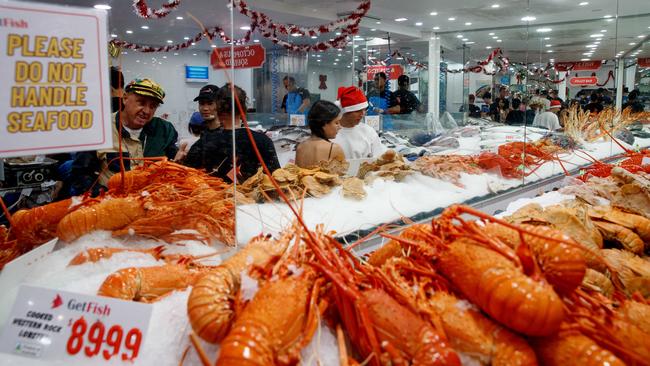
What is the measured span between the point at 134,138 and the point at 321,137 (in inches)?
63.1

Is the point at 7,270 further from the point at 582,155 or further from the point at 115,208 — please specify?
the point at 582,155

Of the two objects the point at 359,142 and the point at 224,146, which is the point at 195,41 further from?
the point at 359,142

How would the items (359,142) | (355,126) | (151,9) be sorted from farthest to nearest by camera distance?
(355,126) → (359,142) → (151,9)

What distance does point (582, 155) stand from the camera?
4590mm

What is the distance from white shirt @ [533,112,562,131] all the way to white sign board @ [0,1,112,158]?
3980mm

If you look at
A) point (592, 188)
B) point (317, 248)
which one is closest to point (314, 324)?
point (317, 248)

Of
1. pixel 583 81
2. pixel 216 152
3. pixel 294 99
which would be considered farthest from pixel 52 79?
pixel 583 81

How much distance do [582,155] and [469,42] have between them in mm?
1623

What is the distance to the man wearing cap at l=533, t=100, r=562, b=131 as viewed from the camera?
4438 mm

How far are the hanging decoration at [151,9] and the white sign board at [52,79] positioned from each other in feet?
0.48

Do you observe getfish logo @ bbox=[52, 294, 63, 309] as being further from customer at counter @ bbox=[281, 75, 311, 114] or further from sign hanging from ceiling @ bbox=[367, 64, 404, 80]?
sign hanging from ceiling @ bbox=[367, 64, 404, 80]

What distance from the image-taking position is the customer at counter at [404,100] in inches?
156

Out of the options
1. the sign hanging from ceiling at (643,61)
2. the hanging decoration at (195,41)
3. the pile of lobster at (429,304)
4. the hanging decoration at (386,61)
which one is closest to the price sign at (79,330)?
the pile of lobster at (429,304)

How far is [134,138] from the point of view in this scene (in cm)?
151
